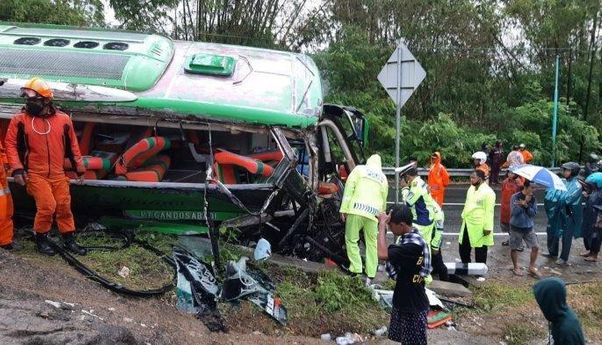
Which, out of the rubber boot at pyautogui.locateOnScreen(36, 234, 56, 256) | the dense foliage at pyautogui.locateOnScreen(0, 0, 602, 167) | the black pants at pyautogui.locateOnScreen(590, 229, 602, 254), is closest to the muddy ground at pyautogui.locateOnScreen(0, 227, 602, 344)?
the rubber boot at pyautogui.locateOnScreen(36, 234, 56, 256)

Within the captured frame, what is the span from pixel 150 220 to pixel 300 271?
61.6 inches

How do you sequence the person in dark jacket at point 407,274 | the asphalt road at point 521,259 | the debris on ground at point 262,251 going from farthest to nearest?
1. the asphalt road at point 521,259
2. the debris on ground at point 262,251
3. the person in dark jacket at point 407,274

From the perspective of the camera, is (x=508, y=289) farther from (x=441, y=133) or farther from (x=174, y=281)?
(x=441, y=133)

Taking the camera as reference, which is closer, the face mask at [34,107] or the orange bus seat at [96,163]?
the face mask at [34,107]

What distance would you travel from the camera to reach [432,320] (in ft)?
17.8

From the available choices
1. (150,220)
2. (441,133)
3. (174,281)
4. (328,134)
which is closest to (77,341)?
(174,281)

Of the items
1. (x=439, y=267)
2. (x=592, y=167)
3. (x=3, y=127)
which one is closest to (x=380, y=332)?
(x=439, y=267)

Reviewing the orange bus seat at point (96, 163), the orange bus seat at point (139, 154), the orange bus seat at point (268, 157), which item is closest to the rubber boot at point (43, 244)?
the orange bus seat at point (96, 163)

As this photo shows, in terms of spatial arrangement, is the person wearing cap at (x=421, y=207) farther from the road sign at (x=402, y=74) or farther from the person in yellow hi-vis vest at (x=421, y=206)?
the road sign at (x=402, y=74)

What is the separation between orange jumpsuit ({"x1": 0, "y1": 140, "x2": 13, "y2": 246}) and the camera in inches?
191

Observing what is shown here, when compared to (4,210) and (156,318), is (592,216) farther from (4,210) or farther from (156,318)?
(4,210)

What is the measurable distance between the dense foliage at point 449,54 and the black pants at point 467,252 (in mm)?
7744

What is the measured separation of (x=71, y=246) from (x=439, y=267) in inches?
156

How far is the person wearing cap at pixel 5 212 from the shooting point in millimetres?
4848
